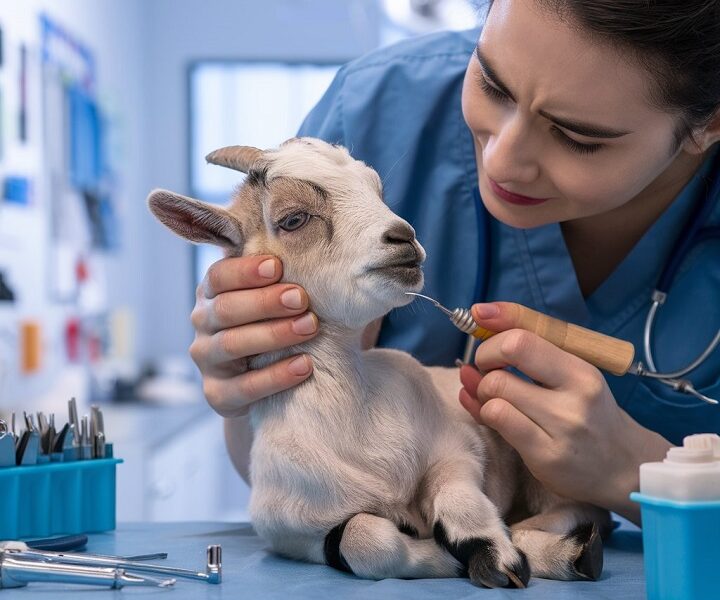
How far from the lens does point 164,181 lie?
16.4 feet

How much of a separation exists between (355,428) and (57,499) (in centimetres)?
39

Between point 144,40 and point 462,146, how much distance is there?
3901mm

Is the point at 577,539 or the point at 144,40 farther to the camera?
the point at 144,40

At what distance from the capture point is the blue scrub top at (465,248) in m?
1.32

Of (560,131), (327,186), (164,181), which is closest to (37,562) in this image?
(327,186)

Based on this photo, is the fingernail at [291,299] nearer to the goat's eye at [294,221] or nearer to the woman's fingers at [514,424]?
the goat's eye at [294,221]

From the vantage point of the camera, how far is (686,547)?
766 mm

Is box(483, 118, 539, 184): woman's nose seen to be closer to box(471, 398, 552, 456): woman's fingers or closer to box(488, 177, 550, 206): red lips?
box(488, 177, 550, 206): red lips

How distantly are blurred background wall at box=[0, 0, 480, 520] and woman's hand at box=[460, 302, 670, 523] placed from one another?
4.13 ft

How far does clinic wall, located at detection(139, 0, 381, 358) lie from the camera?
4.95 metres

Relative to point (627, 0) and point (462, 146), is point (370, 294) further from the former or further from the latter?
point (462, 146)

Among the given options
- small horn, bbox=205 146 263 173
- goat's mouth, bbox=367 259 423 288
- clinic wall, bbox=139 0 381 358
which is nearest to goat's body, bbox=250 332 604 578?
goat's mouth, bbox=367 259 423 288

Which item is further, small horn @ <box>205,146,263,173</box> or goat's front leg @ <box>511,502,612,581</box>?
small horn @ <box>205,146,263,173</box>

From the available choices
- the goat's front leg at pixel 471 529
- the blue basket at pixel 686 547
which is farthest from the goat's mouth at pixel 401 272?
the blue basket at pixel 686 547
